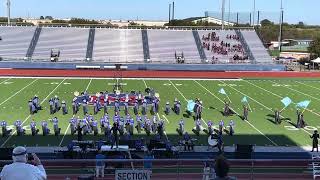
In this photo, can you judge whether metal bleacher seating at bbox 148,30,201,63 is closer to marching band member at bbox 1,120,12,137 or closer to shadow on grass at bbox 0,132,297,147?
shadow on grass at bbox 0,132,297,147

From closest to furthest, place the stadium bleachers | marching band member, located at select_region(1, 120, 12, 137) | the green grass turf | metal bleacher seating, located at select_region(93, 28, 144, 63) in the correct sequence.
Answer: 1. marching band member, located at select_region(1, 120, 12, 137)
2. the green grass turf
3. the stadium bleachers
4. metal bleacher seating, located at select_region(93, 28, 144, 63)

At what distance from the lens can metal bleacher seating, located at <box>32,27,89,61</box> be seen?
157 feet

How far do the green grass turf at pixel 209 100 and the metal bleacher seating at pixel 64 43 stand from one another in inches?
509

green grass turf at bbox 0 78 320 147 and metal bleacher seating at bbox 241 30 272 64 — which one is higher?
metal bleacher seating at bbox 241 30 272 64

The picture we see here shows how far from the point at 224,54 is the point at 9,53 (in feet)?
67.9

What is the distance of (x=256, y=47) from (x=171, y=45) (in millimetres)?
8686

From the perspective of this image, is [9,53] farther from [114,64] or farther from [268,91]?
[268,91]

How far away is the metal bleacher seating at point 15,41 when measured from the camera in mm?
47594

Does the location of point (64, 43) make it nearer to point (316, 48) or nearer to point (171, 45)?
point (171, 45)

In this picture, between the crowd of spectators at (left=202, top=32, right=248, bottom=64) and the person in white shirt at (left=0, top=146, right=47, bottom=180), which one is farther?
the crowd of spectators at (left=202, top=32, right=248, bottom=64)

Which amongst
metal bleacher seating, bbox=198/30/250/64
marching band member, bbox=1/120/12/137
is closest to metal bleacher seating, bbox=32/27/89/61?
metal bleacher seating, bbox=198/30/250/64

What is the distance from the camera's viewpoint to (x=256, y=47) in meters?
51.6

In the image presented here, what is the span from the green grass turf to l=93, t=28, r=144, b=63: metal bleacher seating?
12.6 m

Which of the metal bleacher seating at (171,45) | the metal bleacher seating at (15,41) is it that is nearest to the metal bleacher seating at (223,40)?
the metal bleacher seating at (171,45)
